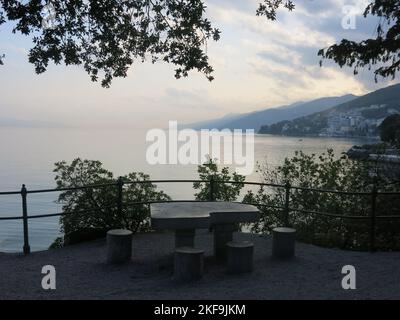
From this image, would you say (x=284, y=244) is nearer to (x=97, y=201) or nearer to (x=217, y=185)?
(x=217, y=185)

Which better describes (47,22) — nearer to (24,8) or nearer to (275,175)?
(24,8)

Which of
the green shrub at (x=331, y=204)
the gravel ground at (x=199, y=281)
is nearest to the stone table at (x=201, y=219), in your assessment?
the gravel ground at (x=199, y=281)

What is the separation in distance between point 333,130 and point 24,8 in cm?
18658

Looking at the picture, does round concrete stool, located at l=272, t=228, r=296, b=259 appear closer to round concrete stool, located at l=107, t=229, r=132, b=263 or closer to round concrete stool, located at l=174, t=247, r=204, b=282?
round concrete stool, located at l=174, t=247, r=204, b=282

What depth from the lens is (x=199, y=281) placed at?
20.2 feet

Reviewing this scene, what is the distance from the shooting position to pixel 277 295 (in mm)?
5488

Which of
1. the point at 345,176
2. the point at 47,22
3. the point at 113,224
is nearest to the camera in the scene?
the point at 47,22

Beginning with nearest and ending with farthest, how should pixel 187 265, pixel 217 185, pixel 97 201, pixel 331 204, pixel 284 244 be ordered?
pixel 187 265 < pixel 284 244 < pixel 97 201 < pixel 331 204 < pixel 217 185

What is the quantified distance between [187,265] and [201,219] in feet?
2.96

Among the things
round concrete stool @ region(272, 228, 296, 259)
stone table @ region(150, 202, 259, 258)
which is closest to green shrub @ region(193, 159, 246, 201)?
stone table @ region(150, 202, 259, 258)

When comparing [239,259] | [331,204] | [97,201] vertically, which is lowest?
[239,259]

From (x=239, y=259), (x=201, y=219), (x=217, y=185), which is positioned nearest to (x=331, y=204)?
(x=217, y=185)
